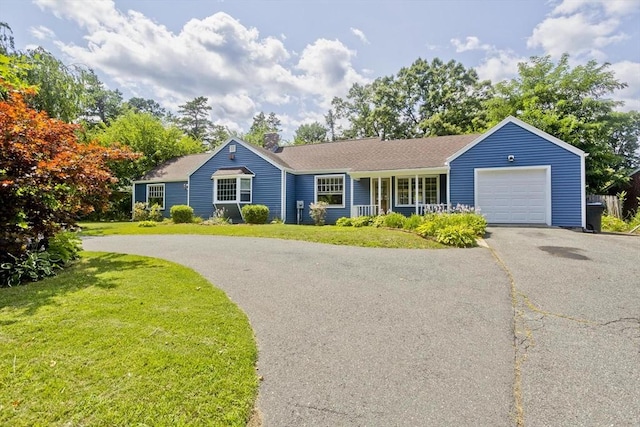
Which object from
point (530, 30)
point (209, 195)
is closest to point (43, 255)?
point (209, 195)

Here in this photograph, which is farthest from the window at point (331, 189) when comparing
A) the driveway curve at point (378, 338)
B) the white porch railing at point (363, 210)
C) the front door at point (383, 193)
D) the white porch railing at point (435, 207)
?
the driveway curve at point (378, 338)

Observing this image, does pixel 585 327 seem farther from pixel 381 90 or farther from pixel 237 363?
pixel 381 90

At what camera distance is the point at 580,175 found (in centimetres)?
1280

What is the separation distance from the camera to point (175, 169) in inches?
912

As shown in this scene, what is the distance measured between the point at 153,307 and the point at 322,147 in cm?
1831

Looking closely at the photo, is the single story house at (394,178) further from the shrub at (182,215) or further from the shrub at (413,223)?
the shrub at (413,223)

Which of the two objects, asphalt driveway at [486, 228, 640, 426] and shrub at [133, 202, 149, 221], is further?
shrub at [133, 202, 149, 221]

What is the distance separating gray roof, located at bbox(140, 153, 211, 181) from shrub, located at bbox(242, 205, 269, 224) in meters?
5.86

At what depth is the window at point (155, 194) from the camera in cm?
2212

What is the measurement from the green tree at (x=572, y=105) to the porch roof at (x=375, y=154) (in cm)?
604

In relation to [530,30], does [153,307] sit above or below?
below

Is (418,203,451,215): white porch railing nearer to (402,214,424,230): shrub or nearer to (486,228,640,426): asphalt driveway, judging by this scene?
(402,214,424,230): shrub

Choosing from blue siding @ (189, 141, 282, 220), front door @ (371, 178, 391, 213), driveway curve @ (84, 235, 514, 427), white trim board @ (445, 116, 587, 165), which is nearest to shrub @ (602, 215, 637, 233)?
white trim board @ (445, 116, 587, 165)

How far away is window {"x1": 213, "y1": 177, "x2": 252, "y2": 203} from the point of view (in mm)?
18438
